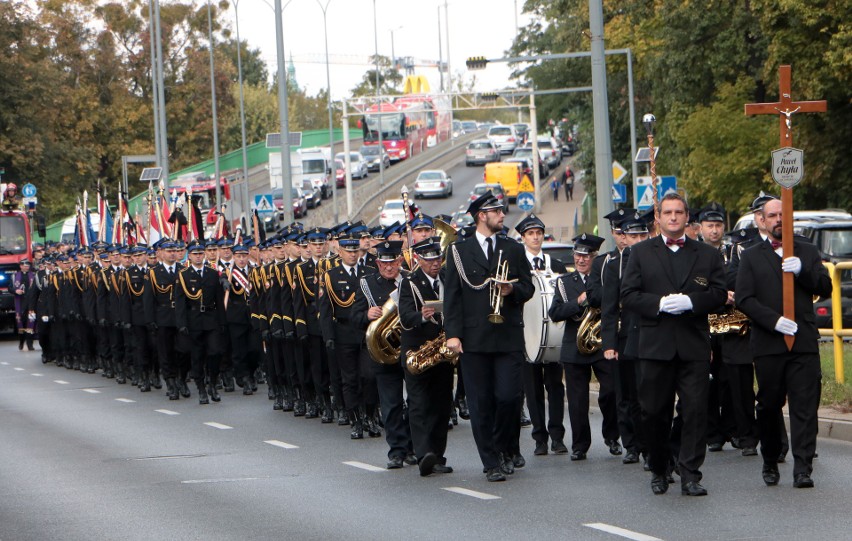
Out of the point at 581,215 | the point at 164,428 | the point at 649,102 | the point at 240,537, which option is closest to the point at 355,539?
the point at 240,537

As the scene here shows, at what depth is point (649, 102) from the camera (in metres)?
54.3

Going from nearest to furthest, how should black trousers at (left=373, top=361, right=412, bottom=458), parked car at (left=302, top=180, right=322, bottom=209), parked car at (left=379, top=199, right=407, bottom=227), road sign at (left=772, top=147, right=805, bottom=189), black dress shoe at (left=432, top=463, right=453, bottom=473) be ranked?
road sign at (left=772, top=147, right=805, bottom=189), black dress shoe at (left=432, top=463, right=453, bottom=473), black trousers at (left=373, top=361, right=412, bottom=458), parked car at (left=379, top=199, right=407, bottom=227), parked car at (left=302, top=180, right=322, bottom=209)

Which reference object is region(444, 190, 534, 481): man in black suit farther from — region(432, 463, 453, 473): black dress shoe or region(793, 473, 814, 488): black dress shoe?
region(793, 473, 814, 488): black dress shoe

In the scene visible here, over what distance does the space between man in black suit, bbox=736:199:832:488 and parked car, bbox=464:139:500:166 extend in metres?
85.8

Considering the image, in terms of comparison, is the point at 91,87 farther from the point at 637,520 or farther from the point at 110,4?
the point at 637,520

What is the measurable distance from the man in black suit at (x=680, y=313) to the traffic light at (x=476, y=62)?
2829 cm

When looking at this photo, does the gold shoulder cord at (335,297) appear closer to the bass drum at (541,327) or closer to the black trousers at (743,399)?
the bass drum at (541,327)

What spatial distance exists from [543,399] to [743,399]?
1771 millimetres

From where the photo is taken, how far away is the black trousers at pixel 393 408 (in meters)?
13.0

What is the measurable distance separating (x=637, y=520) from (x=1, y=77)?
53.0 metres

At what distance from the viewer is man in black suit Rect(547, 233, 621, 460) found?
41.5 feet

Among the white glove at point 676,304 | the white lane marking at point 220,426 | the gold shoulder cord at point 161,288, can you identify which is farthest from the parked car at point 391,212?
the white glove at point 676,304

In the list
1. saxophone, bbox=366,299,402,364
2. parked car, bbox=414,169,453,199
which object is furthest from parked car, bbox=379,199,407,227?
saxophone, bbox=366,299,402,364

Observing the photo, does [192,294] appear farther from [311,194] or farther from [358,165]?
[358,165]
